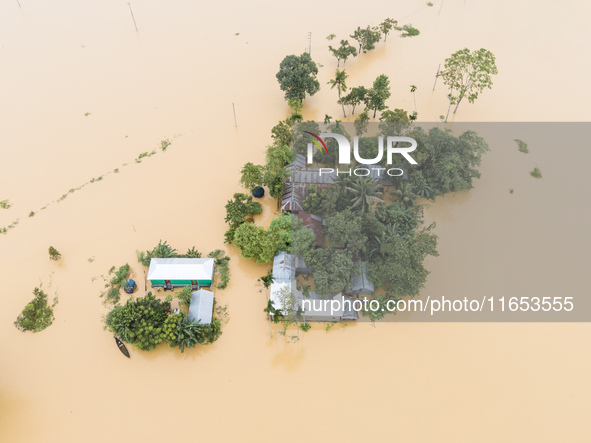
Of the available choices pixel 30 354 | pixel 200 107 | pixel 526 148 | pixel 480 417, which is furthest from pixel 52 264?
pixel 526 148

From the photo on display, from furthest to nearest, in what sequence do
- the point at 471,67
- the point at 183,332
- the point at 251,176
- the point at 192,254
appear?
the point at 471,67, the point at 251,176, the point at 192,254, the point at 183,332

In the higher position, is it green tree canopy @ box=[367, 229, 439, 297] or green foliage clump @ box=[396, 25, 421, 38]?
green foliage clump @ box=[396, 25, 421, 38]

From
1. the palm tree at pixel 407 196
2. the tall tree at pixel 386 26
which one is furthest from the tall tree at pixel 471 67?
the tall tree at pixel 386 26

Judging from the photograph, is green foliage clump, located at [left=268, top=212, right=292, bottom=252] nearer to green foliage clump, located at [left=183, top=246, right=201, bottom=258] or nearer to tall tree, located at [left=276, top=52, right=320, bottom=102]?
green foliage clump, located at [left=183, top=246, right=201, bottom=258]

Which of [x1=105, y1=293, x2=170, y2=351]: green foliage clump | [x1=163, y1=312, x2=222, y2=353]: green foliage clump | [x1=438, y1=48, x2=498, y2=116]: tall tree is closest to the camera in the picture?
[x1=105, y1=293, x2=170, y2=351]: green foliage clump

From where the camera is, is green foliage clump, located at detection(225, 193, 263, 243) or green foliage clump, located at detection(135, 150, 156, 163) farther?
green foliage clump, located at detection(135, 150, 156, 163)

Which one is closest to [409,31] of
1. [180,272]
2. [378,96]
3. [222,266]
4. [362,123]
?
[378,96]

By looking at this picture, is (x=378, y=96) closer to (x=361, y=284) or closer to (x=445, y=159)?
(x=445, y=159)

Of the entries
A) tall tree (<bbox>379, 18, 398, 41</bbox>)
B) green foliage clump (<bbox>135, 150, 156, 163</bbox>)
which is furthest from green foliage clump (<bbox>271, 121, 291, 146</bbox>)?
tall tree (<bbox>379, 18, 398, 41</bbox>)
